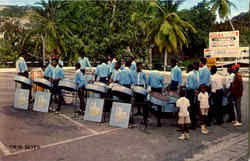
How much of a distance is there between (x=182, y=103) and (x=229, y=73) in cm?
191

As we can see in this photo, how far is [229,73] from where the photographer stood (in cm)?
669

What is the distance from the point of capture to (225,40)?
51.8 ft

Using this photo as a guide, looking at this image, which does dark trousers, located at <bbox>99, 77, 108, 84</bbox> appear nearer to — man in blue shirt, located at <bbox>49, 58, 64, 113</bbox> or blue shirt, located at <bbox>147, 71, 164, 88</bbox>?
man in blue shirt, located at <bbox>49, 58, 64, 113</bbox>

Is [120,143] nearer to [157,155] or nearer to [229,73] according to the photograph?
[157,155]

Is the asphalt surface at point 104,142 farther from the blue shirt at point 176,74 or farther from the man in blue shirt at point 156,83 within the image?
the blue shirt at point 176,74

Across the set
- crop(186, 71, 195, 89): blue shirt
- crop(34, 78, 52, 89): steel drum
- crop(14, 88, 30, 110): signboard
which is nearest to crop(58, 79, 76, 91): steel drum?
crop(34, 78, 52, 89): steel drum

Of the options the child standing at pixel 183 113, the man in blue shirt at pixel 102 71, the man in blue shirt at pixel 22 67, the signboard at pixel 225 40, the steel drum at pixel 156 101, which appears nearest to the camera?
the child standing at pixel 183 113

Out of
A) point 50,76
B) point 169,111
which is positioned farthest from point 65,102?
point 169,111

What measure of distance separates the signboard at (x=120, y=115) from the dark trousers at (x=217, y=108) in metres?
1.85

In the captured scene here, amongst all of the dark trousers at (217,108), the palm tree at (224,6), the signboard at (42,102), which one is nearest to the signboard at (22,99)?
the signboard at (42,102)

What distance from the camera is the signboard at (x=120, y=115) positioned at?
5945mm

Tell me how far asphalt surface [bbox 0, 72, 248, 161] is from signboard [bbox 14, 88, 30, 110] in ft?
1.47

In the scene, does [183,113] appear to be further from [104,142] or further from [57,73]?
[57,73]

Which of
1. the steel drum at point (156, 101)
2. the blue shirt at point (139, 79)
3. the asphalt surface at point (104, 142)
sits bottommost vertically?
the asphalt surface at point (104, 142)
